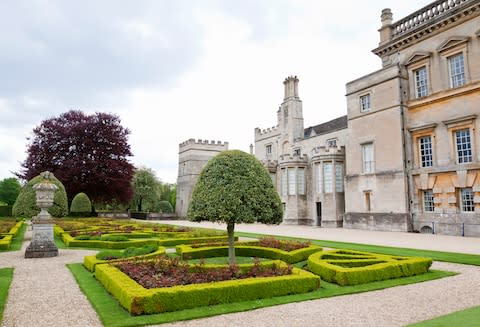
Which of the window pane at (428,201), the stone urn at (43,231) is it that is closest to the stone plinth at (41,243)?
the stone urn at (43,231)

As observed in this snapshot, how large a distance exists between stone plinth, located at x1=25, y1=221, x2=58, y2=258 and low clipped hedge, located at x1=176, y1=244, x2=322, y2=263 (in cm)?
452

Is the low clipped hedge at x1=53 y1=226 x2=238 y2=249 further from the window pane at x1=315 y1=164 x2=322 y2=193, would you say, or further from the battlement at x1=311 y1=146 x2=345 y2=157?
the battlement at x1=311 y1=146 x2=345 y2=157

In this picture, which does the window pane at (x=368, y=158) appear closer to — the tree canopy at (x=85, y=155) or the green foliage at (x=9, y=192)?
the tree canopy at (x=85, y=155)

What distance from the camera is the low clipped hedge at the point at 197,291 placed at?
5883 mm

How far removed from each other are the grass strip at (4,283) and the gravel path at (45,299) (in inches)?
3.2

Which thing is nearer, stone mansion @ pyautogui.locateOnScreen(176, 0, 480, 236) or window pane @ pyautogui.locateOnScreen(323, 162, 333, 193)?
stone mansion @ pyautogui.locateOnScreen(176, 0, 480, 236)

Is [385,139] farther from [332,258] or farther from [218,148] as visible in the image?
[218,148]

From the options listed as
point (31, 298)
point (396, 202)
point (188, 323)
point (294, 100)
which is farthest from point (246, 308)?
point (294, 100)

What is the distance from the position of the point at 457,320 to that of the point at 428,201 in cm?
1901

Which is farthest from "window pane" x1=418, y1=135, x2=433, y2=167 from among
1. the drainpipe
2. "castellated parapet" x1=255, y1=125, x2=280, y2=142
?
"castellated parapet" x1=255, y1=125, x2=280, y2=142

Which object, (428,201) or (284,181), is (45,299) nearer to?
(428,201)

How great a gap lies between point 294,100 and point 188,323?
37207 millimetres

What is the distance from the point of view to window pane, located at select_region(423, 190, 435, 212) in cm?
2219

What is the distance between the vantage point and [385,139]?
24.5 metres
